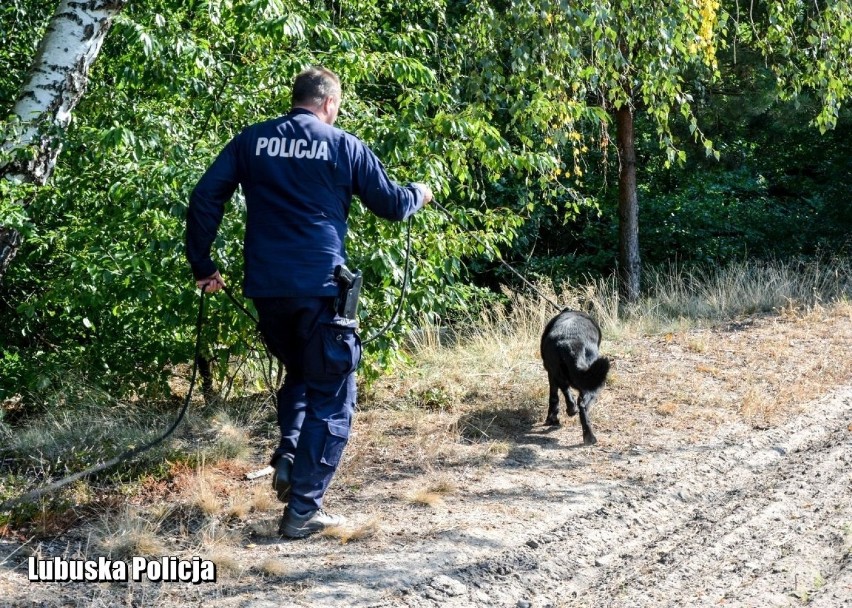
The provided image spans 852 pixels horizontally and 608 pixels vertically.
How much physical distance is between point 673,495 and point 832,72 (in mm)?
4551

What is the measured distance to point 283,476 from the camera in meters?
4.62

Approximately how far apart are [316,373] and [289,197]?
87 centimetres

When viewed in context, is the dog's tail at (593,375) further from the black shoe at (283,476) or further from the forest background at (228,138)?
the black shoe at (283,476)

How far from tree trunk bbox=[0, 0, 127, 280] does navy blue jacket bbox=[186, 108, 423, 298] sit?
1.59 m

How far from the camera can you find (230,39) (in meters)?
7.09

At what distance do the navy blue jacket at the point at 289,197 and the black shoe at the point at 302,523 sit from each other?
1.11m

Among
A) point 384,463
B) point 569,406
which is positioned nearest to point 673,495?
point 569,406

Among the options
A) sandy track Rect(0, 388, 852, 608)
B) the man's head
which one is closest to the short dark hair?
the man's head

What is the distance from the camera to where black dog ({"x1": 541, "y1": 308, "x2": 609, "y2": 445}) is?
20.9 feet

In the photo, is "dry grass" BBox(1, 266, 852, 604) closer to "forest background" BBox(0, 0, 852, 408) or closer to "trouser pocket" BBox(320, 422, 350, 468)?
"trouser pocket" BBox(320, 422, 350, 468)

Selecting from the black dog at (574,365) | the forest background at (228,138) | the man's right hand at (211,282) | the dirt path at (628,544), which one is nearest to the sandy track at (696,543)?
the dirt path at (628,544)

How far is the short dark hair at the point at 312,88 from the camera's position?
458 cm

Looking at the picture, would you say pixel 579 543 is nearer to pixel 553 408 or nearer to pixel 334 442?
pixel 334 442
